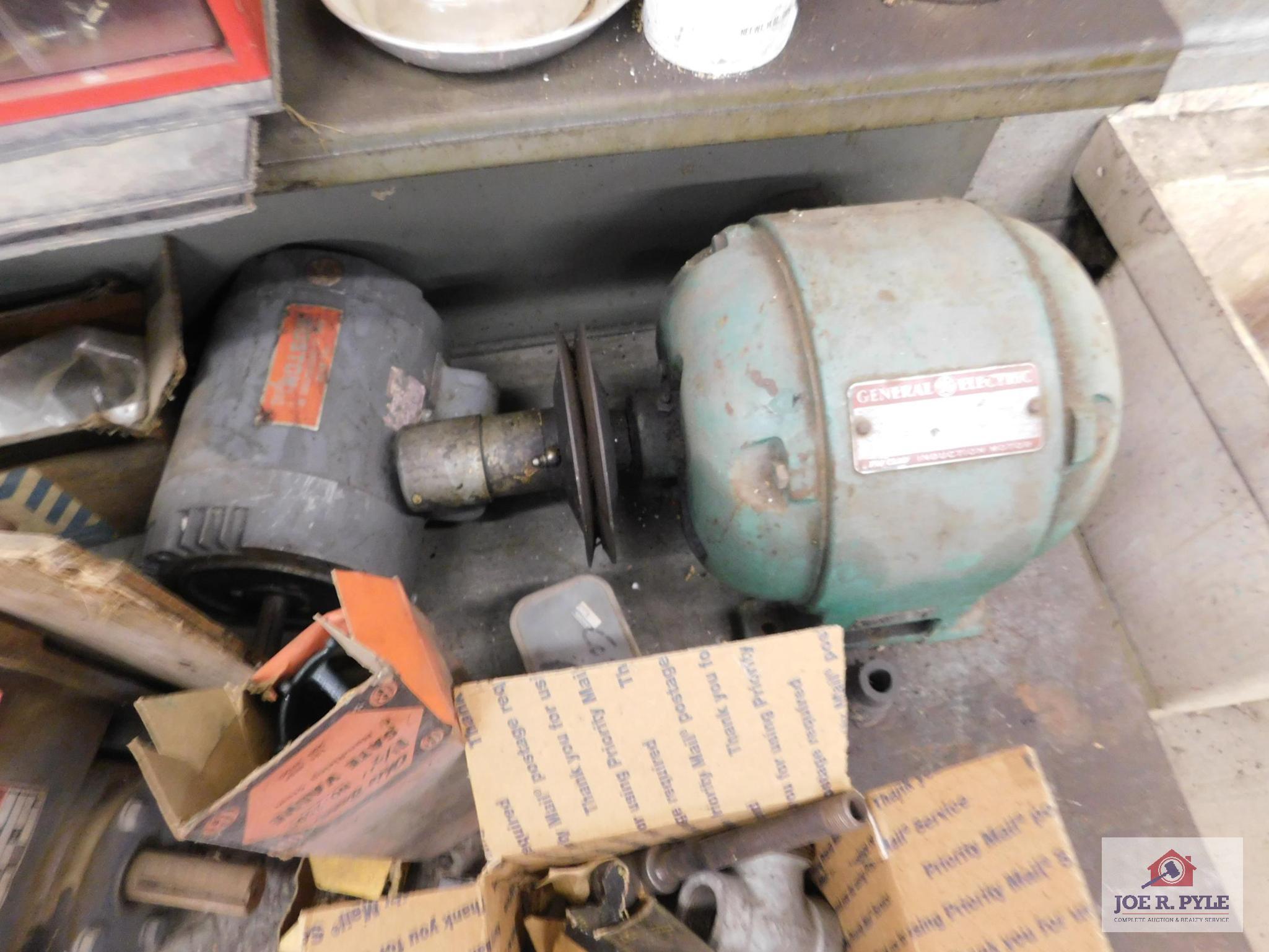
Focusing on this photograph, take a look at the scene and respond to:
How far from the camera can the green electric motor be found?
806 mm

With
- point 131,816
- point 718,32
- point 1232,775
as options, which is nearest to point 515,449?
point 718,32

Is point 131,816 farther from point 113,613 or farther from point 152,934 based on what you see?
point 113,613

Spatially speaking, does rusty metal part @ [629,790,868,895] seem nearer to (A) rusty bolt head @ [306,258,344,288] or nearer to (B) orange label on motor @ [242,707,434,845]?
(B) orange label on motor @ [242,707,434,845]

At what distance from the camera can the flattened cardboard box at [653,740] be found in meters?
0.78

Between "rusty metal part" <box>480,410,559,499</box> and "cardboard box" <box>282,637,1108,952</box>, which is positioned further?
"rusty metal part" <box>480,410,559,499</box>

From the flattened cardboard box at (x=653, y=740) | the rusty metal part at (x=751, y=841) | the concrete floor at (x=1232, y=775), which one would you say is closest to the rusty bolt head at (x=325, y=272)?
the flattened cardboard box at (x=653, y=740)

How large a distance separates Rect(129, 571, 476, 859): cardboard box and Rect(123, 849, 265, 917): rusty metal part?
211 mm

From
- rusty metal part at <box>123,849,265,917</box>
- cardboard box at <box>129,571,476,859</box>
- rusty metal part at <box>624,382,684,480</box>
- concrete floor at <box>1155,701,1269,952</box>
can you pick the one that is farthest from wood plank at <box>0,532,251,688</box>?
concrete floor at <box>1155,701,1269,952</box>

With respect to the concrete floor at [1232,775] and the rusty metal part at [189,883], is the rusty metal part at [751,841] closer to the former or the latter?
the rusty metal part at [189,883]

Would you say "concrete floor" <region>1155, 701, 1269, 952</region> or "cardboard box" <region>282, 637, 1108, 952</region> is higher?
"cardboard box" <region>282, 637, 1108, 952</region>

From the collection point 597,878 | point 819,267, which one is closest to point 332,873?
point 597,878

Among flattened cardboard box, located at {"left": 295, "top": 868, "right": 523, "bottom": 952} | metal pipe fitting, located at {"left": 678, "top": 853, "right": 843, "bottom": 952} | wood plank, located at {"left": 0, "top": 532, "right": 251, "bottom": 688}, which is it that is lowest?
metal pipe fitting, located at {"left": 678, "top": 853, "right": 843, "bottom": 952}

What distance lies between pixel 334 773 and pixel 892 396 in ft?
2.35

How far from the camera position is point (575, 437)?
2.92ft
